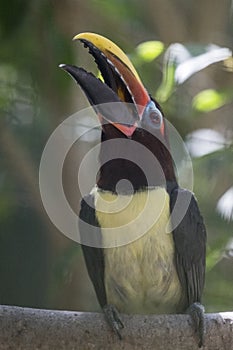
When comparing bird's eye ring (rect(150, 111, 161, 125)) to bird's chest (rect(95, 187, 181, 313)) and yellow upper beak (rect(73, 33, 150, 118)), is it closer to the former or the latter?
yellow upper beak (rect(73, 33, 150, 118))

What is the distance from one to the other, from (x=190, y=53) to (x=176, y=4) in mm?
696

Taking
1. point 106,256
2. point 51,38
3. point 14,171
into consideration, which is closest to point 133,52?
point 51,38

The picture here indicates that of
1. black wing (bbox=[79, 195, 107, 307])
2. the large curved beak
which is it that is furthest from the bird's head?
black wing (bbox=[79, 195, 107, 307])

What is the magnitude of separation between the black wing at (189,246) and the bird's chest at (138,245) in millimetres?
15

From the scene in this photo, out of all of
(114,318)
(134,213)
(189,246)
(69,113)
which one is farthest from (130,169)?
(69,113)

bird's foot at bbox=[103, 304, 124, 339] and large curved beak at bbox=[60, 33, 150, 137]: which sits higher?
large curved beak at bbox=[60, 33, 150, 137]

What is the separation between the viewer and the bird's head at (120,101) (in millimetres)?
1717

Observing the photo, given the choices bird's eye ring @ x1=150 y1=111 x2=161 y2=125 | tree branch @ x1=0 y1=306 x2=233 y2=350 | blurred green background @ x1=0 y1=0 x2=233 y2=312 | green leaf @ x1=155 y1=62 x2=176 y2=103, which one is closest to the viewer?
tree branch @ x1=0 y1=306 x2=233 y2=350

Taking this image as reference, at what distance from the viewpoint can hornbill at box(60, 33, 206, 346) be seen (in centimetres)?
175

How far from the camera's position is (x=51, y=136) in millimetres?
2344

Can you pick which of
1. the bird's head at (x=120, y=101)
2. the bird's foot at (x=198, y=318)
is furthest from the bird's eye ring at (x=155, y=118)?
the bird's foot at (x=198, y=318)

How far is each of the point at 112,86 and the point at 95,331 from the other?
20.5 inches

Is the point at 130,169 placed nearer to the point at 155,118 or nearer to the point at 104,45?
the point at 155,118

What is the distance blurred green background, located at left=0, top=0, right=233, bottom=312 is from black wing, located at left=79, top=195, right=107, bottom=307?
339 mm
